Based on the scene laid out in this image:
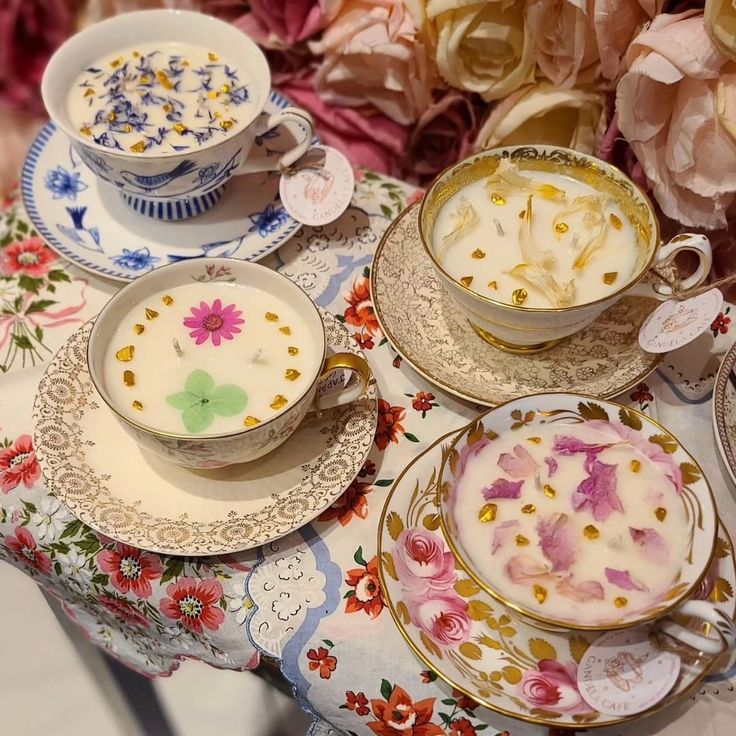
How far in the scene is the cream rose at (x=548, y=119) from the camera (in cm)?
90

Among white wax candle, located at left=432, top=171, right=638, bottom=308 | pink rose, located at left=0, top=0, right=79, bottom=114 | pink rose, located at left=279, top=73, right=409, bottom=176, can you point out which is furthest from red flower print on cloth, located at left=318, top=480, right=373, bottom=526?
pink rose, located at left=0, top=0, right=79, bottom=114

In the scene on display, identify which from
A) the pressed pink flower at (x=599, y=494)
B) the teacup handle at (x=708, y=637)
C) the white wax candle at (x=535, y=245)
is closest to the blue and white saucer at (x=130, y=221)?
the white wax candle at (x=535, y=245)

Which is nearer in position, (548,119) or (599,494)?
(599,494)

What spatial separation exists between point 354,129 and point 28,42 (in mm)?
475

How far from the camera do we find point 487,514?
63cm

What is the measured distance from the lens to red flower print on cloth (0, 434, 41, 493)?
2.52 ft

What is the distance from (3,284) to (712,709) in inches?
32.0

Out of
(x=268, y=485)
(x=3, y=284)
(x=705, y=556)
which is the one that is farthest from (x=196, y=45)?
(x=705, y=556)

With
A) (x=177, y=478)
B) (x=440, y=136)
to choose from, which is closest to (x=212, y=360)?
(x=177, y=478)

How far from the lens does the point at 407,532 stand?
0.67 m

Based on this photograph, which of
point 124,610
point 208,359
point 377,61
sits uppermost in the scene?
point 377,61

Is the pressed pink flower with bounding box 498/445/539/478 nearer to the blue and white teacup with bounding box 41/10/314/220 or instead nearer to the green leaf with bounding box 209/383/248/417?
the green leaf with bounding box 209/383/248/417

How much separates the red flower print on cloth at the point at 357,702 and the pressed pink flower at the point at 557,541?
0.64ft

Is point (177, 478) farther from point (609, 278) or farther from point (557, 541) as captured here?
point (609, 278)
